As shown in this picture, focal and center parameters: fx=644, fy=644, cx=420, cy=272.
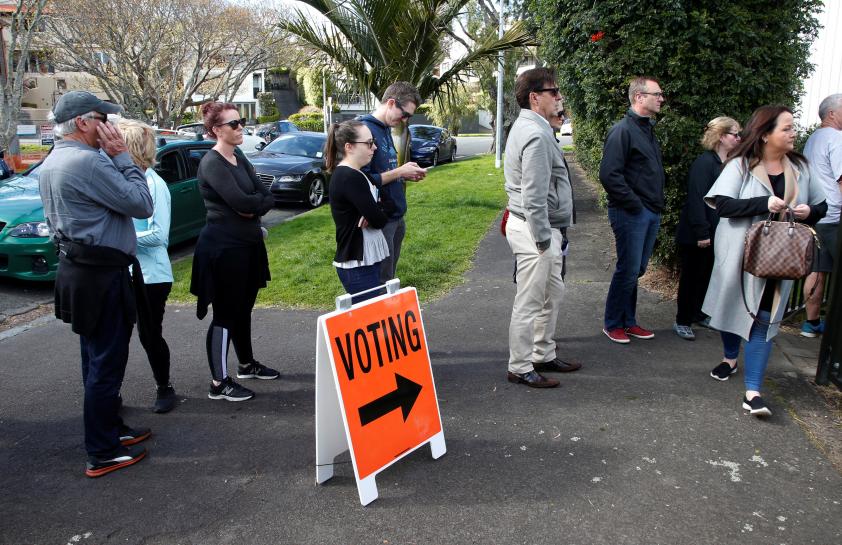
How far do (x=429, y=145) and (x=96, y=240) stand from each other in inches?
818

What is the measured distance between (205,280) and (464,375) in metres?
2.02

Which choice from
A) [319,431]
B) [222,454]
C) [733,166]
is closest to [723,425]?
[733,166]

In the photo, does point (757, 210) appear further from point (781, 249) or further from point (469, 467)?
point (469, 467)

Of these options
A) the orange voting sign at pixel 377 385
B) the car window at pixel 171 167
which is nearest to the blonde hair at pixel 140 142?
the orange voting sign at pixel 377 385

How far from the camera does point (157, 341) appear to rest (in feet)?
14.5

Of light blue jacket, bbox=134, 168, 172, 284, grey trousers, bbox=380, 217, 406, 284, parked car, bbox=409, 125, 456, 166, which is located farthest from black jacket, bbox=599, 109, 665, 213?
parked car, bbox=409, 125, 456, 166

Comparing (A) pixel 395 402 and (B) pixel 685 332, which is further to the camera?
(B) pixel 685 332

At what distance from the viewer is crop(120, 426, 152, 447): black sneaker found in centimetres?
396

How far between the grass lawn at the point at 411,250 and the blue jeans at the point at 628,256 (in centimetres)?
215

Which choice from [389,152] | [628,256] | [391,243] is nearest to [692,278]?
[628,256]

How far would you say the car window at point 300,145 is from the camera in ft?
49.5

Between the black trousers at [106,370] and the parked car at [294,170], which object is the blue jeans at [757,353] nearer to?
the black trousers at [106,370]

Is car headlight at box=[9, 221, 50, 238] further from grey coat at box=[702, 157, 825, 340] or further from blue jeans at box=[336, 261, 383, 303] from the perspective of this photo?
grey coat at box=[702, 157, 825, 340]

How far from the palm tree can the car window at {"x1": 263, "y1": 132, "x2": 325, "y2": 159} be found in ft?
17.8
